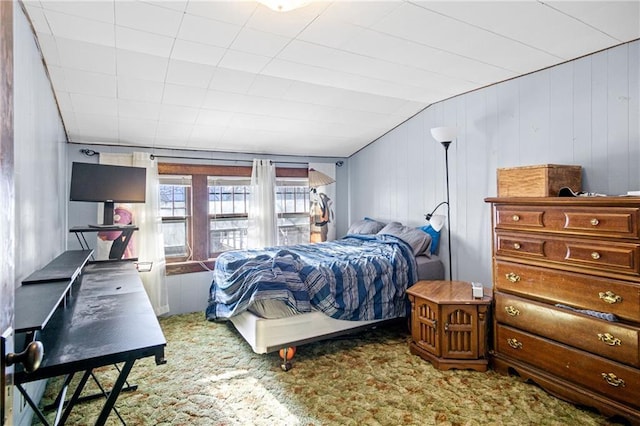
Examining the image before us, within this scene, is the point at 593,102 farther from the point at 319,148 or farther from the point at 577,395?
the point at 319,148

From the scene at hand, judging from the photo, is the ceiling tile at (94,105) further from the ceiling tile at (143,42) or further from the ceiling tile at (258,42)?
the ceiling tile at (258,42)

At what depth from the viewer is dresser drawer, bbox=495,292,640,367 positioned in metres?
1.98

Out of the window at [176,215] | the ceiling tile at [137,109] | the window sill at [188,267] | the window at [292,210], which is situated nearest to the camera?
the ceiling tile at [137,109]

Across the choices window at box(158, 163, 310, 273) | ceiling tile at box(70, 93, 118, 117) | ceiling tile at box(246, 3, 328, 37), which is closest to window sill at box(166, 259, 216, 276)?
window at box(158, 163, 310, 273)

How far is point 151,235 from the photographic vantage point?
4035 millimetres

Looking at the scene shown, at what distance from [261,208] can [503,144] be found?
2895 mm

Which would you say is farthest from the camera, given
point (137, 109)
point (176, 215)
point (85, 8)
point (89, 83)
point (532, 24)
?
point (176, 215)

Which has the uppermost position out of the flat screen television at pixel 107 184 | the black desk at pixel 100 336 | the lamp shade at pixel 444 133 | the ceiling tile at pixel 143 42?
the ceiling tile at pixel 143 42

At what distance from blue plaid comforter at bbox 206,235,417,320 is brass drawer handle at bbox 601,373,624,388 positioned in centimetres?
158

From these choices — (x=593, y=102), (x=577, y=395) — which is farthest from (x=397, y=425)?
(x=593, y=102)

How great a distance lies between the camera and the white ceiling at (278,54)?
2.04 m

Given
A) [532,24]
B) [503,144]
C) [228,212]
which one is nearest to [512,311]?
[503,144]

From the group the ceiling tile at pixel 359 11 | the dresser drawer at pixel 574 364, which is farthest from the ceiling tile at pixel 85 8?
the dresser drawer at pixel 574 364

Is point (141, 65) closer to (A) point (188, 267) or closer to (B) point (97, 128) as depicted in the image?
(B) point (97, 128)
